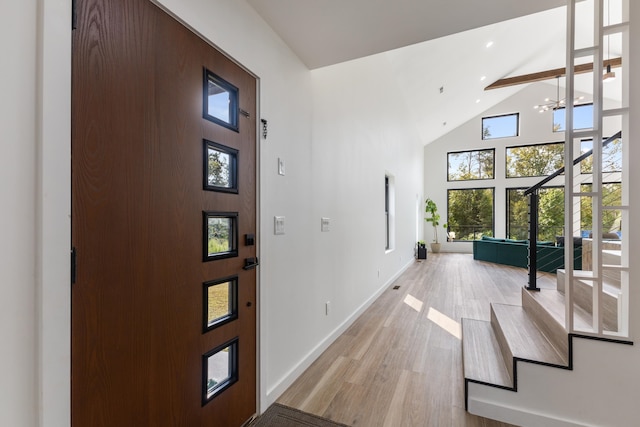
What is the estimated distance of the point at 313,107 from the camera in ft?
7.98

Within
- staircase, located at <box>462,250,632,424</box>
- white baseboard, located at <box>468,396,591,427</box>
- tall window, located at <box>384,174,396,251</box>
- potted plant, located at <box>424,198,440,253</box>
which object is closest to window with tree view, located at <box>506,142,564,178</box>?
potted plant, located at <box>424,198,440,253</box>

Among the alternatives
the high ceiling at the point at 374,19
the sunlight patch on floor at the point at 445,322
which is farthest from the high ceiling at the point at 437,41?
the sunlight patch on floor at the point at 445,322

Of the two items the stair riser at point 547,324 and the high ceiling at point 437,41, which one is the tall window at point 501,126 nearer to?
the high ceiling at point 437,41

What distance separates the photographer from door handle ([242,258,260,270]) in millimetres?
1639

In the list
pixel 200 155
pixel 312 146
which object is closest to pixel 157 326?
pixel 200 155

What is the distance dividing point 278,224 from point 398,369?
1.54 meters

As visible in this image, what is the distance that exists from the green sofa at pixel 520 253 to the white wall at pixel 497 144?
204cm

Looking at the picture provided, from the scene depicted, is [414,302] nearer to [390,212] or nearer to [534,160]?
[390,212]

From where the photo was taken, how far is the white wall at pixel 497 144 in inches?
347

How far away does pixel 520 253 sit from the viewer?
21.8 feet

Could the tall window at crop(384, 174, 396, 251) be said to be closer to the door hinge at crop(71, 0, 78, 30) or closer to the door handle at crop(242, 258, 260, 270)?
the door handle at crop(242, 258, 260, 270)

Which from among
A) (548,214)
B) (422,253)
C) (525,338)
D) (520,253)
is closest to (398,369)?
(525,338)

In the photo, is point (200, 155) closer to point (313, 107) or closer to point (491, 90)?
point (313, 107)

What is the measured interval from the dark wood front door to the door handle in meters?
0.01
